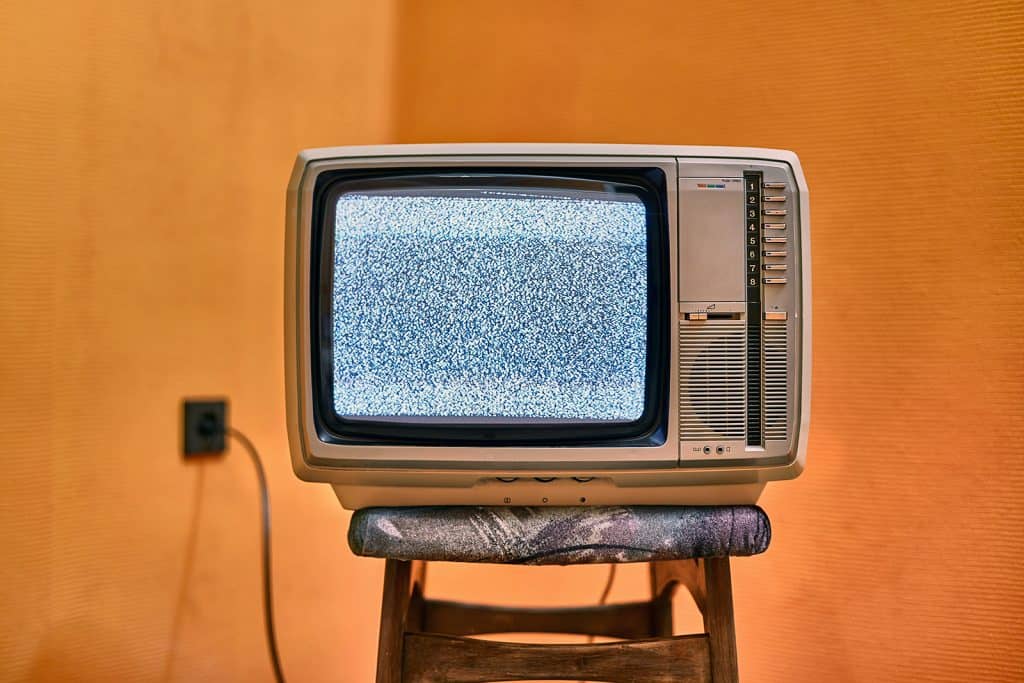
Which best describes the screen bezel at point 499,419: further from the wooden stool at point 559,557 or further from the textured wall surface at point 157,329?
the textured wall surface at point 157,329

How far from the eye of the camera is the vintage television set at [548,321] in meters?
0.80

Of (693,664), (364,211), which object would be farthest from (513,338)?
(693,664)

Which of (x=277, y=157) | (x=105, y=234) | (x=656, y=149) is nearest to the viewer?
(x=656, y=149)

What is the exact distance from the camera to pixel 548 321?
0.83 meters

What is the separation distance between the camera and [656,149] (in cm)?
81

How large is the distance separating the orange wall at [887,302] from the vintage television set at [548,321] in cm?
51

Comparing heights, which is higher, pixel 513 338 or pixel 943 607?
pixel 513 338

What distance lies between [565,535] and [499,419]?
0.14 meters

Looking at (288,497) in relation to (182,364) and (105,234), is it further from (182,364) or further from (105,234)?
(105,234)

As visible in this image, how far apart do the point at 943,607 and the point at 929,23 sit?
0.91m

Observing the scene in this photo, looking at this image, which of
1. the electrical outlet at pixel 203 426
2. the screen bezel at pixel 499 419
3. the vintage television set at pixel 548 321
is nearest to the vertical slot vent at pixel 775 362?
the vintage television set at pixel 548 321

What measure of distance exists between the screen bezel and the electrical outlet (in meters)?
0.48

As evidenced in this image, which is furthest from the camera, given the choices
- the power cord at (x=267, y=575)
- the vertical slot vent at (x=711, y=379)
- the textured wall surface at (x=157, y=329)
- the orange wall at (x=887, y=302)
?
the power cord at (x=267, y=575)

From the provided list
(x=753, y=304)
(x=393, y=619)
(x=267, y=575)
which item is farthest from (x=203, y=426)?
(x=753, y=304)
